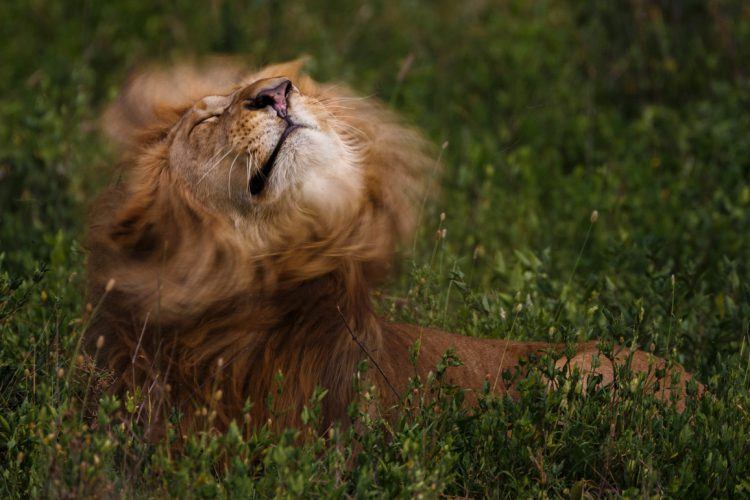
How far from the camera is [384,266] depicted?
3.69 m

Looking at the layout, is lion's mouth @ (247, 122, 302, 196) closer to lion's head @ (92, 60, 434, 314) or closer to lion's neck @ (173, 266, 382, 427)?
lion's head @ (92, 60, 434, 314)

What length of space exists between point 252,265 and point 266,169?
286 mm

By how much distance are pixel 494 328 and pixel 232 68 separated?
134 centimetres

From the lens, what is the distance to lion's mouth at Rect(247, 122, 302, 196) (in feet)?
11.6

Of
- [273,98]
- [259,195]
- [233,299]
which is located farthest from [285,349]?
[273,98]

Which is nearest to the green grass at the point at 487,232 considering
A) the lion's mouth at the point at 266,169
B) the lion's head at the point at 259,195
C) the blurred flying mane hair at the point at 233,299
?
the blurred flying mane hair at the point at 233,299

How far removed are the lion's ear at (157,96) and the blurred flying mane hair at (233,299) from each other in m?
0.34

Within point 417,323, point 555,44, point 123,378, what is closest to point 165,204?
point 123,378

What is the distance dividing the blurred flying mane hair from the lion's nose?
1.00 feet

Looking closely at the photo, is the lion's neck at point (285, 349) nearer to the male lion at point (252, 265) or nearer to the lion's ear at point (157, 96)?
the male lion at point (252, 265)

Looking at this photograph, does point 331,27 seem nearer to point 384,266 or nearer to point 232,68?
point 232,68

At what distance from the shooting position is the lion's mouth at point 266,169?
3.54 m

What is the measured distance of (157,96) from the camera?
416cm

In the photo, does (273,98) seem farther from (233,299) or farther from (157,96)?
(157,96)
